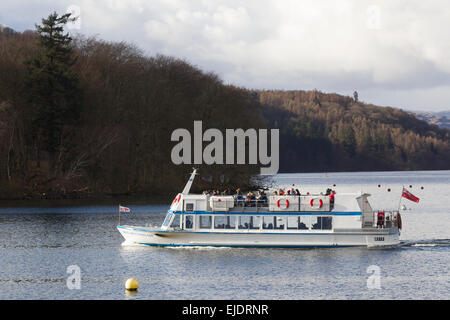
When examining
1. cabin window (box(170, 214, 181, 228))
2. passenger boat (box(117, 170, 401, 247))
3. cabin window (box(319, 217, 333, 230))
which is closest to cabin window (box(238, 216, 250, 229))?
passenger boat (box(117, 170, 401, 247))

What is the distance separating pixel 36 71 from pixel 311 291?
69160 millimetres

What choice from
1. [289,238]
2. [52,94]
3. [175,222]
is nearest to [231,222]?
[175,222]

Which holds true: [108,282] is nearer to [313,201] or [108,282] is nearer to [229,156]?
[313,201]

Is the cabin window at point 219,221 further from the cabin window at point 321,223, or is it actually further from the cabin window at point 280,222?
the cabin window at point 321,223

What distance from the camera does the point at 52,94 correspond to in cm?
10056

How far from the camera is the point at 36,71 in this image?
98375 mm

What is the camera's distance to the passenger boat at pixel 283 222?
169 ft

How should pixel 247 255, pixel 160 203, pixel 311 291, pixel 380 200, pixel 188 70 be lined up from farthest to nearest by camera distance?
pixel 188 70 < pixel 380 200 < pixel 160 203 < pixel 247 255 < pixel 311 291

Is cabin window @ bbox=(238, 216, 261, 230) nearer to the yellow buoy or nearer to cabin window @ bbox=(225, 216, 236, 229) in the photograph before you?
cabin window @ bbox=(225, 216, 236, 229)

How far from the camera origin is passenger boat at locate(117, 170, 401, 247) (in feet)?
169

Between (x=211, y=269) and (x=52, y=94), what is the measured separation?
203 feet

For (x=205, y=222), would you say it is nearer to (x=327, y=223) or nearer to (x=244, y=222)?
(x=244, y=222)
